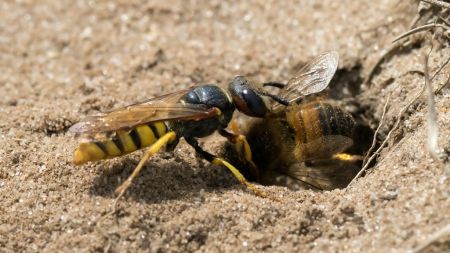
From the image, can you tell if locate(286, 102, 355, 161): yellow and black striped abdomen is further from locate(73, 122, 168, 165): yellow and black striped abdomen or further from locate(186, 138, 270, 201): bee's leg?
locate(73, 122, 168, 165): yellow and black striped abdomen

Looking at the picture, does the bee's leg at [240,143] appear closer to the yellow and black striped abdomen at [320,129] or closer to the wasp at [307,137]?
the wasp at [307,137]

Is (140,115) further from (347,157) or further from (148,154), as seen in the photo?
(347,157)

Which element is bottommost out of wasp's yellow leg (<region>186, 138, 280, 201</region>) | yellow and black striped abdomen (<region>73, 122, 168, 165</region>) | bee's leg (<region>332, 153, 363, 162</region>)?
bee's leg (<region>332, 153, 363, 162</region>)

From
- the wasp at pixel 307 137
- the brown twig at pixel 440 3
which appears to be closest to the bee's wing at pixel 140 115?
the wasp at pixel 307 137

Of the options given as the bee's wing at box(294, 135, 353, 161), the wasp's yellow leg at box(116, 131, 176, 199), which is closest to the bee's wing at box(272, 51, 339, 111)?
the bee's wing at box(294, 135, 353, 161)

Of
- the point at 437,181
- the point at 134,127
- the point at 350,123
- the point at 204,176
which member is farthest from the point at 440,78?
the point at 134,127

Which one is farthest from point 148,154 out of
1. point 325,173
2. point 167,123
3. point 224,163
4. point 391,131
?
point 391,131

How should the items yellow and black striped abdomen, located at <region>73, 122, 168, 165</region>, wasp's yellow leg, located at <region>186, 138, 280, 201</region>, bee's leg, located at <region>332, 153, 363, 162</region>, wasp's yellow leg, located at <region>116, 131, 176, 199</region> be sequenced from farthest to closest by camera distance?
bee's leg, located at <region>332, 153, 363, 162</region> < wasp's yellow leg, located at <region>186, 138, 280, 201</region> < yellow and black striped abdomen, located at <region>73, 122, 168, 165</region> < wasp's yellow leg, located at <region>116, 131, 176, 199</region>
